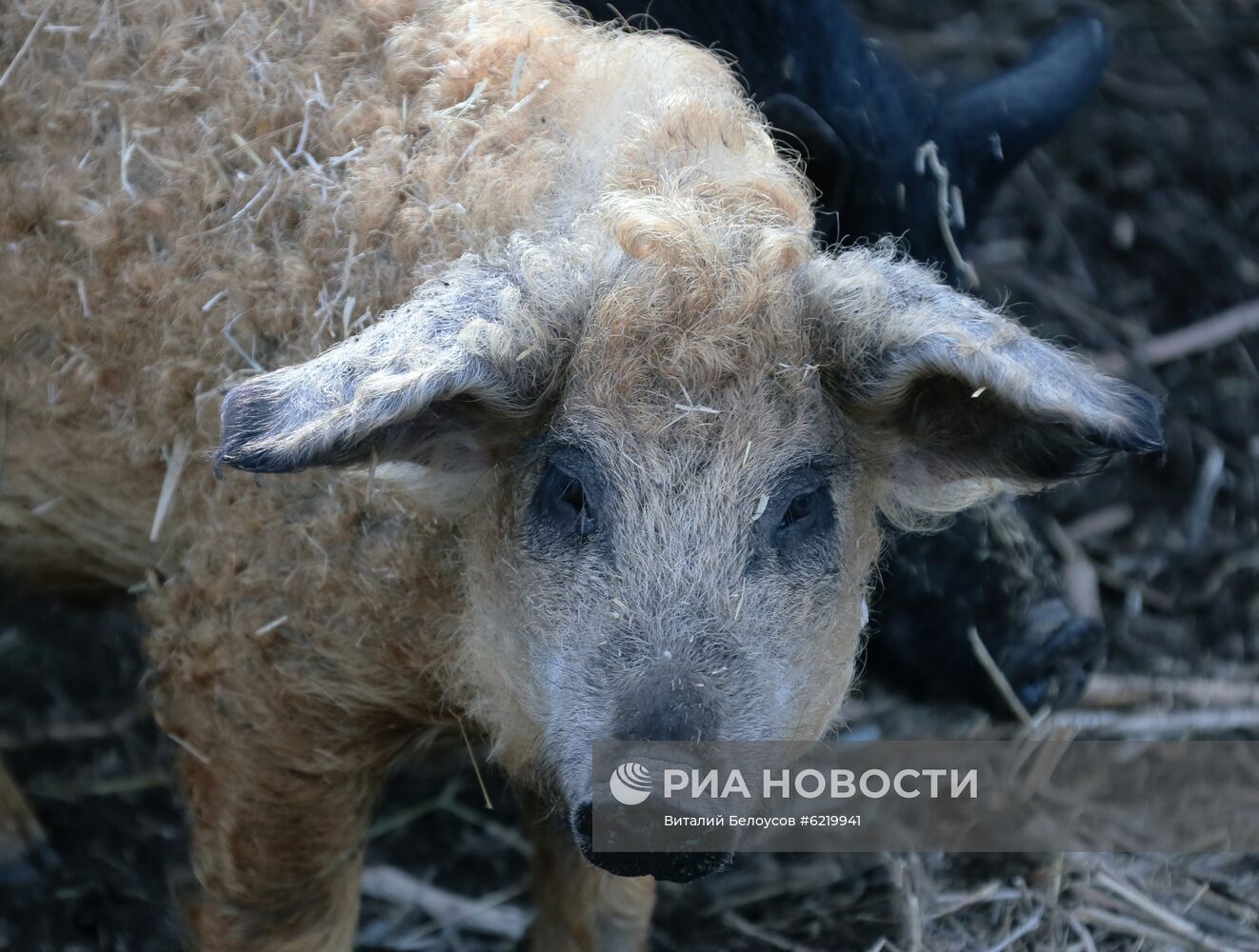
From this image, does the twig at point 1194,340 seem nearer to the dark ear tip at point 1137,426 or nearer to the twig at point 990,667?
the twig at point 990,667

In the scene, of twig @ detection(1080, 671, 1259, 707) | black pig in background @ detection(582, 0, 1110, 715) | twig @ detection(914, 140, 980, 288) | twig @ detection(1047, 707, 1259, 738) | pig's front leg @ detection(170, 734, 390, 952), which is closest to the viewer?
pig's front leg @ detection(170, 734, 390, 952)

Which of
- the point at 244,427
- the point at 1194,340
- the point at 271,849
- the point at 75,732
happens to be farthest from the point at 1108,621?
the point at 244,427

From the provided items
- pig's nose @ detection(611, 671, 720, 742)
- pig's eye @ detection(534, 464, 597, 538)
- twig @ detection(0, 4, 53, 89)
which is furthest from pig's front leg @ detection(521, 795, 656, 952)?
twig @ detection(0, 4, 53, 89)

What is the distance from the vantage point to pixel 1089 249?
273 inches

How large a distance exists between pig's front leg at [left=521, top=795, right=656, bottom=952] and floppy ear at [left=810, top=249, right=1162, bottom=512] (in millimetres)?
1722

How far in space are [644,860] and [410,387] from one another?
1.04 meters

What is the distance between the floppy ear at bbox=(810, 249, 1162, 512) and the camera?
2863 mm

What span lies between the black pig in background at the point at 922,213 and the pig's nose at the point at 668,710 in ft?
7.13

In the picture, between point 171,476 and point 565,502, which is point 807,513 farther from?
point 171,476

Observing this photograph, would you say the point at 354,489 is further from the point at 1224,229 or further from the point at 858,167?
the point at 1224,229

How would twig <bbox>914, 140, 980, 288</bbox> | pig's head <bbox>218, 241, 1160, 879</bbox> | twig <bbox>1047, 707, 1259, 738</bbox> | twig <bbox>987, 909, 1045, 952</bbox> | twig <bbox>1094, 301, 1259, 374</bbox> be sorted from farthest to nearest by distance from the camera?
1. twig <bbox>1094, 301, 1259, 374</bbox>
2. twig <bbox>1047, 707, 1259, 738</bbox>
3. twig <bbox>914, 140, 980, 288</bbox>
4. twig <bbox>987, 909, 1045, 952</bbox>
5. pig's head <bbox>218, 241, 1160, 879</bbox>

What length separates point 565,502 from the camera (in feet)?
10.1

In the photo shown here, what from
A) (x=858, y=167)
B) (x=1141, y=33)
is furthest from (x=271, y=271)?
(x=1141, y=33)

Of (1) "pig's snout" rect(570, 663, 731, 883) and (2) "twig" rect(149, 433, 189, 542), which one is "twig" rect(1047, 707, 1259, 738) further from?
(2) "twig" rect(149, 433, 189, 542)
